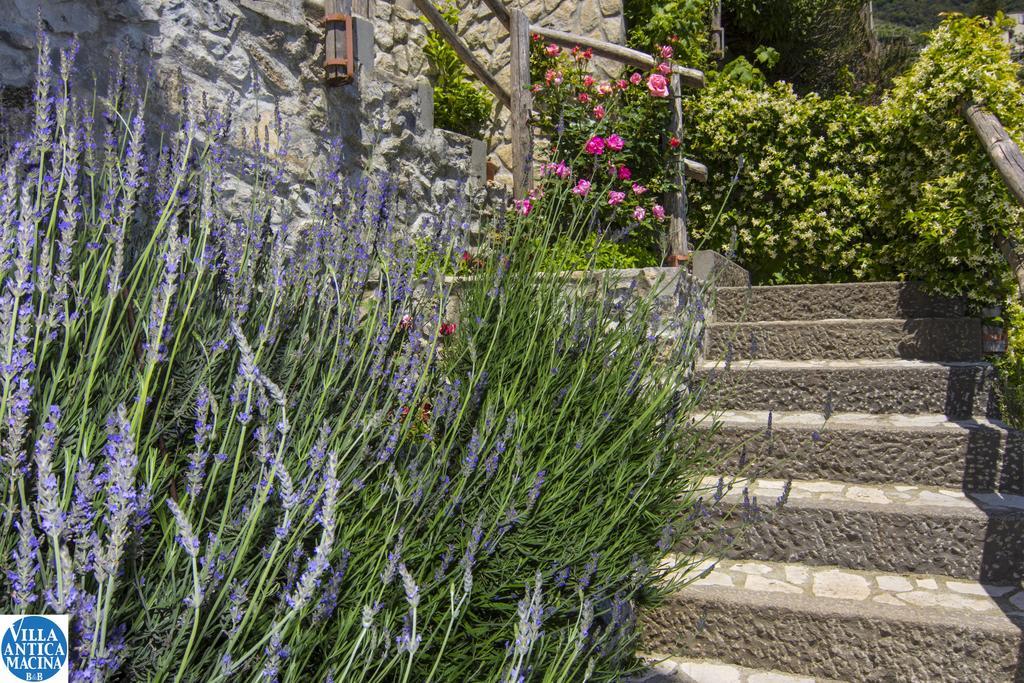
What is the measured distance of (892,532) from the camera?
7.73 ft

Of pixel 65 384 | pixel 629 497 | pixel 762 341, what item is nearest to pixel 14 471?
pixel 65 384

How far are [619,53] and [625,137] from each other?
53 cm

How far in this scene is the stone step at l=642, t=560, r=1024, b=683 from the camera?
6.35 feet

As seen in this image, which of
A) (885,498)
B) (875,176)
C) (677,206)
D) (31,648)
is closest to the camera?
(31,648)

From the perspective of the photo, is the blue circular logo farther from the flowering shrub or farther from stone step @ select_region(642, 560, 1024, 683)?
the flowering shrub

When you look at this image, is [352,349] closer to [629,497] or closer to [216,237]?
[216,237]

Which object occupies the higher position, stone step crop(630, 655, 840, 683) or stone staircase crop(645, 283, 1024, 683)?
stone staircase crop(645, 283, 1024, 683)

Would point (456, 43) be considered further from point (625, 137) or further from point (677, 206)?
point (677, 206)

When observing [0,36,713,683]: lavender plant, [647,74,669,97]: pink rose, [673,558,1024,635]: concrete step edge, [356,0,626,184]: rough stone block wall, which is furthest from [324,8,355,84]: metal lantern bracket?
[673,558,1024,635]: concrete step edge

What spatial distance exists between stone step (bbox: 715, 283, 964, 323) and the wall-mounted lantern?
223 centimetres

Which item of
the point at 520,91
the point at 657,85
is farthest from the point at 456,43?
the point at 657,85

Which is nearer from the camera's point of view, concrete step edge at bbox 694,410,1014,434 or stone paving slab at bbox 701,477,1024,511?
stone paving slab at bbox 701,477,1024,511

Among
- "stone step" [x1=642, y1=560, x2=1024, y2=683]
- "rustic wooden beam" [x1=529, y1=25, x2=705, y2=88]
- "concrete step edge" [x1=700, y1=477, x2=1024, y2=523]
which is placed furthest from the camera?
"rustic wooden beam" [x1=529, y1=25, x2=705, y2=88]

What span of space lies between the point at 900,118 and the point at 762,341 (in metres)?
1.46
